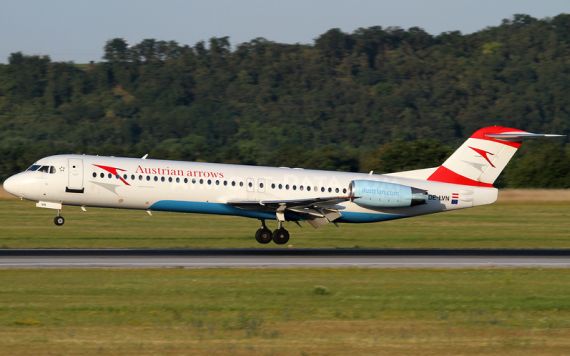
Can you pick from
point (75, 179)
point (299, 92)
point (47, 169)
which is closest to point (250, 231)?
point (75, 179)

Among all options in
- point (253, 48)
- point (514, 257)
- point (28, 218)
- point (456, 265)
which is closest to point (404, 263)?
point (456, 265)

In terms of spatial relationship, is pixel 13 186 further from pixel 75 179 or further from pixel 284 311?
pixel 284 311

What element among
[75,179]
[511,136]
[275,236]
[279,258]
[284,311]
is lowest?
[284,311]

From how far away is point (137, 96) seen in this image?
165625mm

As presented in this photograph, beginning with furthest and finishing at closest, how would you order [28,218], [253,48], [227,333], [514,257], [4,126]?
[253,48] → [4,126] → [28,218] → [514,257] → [227,333]

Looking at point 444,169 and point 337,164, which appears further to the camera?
point 337,164

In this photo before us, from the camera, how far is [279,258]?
3092cm

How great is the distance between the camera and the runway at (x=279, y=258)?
1129 inches

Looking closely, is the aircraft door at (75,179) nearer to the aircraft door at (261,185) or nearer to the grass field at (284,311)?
the aircraft door at (261,185)

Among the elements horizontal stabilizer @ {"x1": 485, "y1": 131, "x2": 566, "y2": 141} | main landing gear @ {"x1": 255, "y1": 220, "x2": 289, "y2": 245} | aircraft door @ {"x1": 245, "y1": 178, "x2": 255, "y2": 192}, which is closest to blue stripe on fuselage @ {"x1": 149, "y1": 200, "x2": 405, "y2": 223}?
main landing gear @ {"x1": 255, "y1": 220, "x2": 289, "y2": 245}

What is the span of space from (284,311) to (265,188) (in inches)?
656

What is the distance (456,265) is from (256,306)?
10233 mm

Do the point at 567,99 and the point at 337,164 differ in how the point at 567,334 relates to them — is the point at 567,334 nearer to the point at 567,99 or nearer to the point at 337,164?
the point at 337,164

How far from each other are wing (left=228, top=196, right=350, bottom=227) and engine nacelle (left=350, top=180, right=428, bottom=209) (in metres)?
0.63
